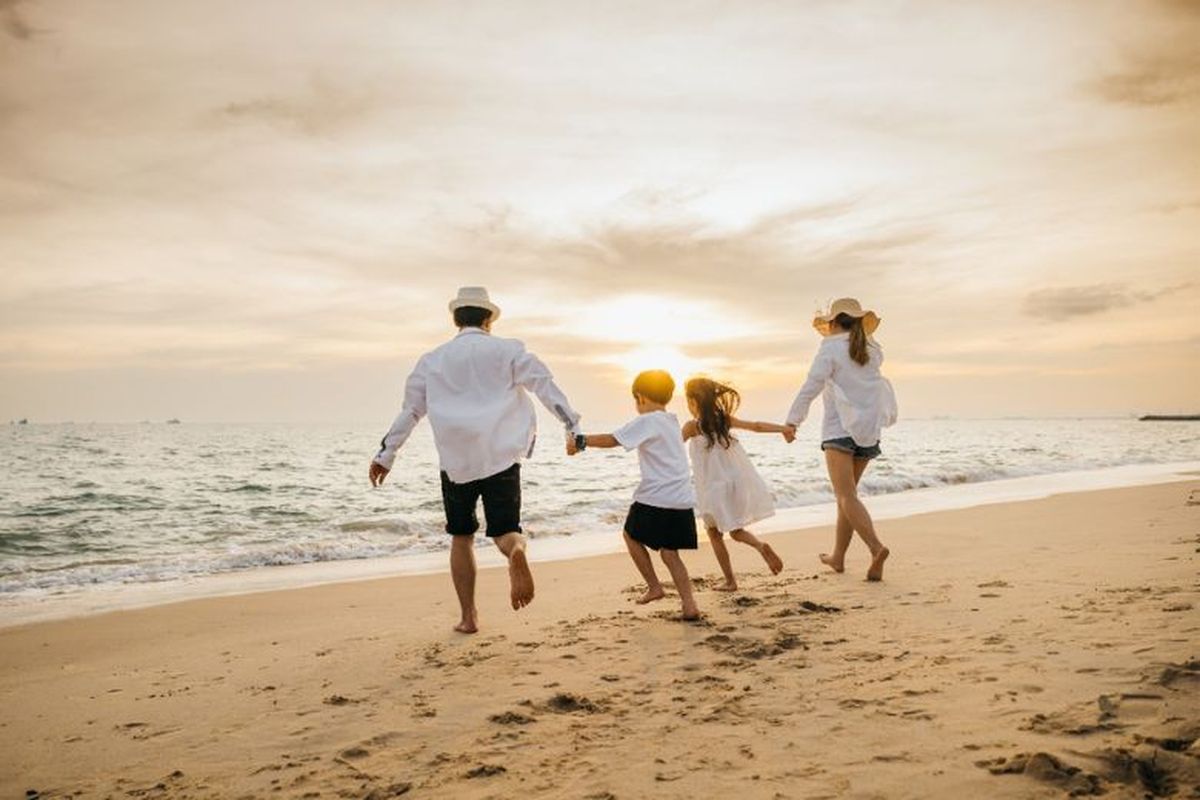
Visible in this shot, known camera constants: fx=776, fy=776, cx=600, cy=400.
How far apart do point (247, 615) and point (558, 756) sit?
15.6ft

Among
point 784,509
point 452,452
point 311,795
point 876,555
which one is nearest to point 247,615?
point 452,452

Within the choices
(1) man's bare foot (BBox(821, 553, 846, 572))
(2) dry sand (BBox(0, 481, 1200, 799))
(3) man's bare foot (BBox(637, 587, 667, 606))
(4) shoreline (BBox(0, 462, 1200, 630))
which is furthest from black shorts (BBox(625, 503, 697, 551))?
(4) shoreline (BBox(0, 462, 1200, 630))

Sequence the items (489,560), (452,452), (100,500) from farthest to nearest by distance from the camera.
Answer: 1. (100,500)
2. (489,560)
3. (452,452)

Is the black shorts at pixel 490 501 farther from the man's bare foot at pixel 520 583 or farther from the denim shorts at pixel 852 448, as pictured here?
the denim shorts at pixel 852 448

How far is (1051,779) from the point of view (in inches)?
95.0

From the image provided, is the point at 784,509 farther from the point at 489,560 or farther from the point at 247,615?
the point at 247,615

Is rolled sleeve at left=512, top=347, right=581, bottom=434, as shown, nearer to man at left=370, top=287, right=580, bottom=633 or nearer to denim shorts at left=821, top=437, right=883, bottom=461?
man at left=370, top=287, right=580, bottom=633

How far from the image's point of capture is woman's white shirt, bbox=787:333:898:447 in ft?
20.5

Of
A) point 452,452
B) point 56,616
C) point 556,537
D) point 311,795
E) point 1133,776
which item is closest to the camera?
point 1133,776

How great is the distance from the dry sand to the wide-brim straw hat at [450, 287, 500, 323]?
2.21 m

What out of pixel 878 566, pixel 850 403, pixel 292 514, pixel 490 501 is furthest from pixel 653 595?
pixel 292 514

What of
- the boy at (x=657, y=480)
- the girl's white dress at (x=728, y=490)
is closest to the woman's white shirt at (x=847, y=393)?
the girl's white dress at (x=728, y=490)

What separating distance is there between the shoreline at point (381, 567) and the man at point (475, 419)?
3.60m

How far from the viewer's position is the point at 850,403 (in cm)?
628
